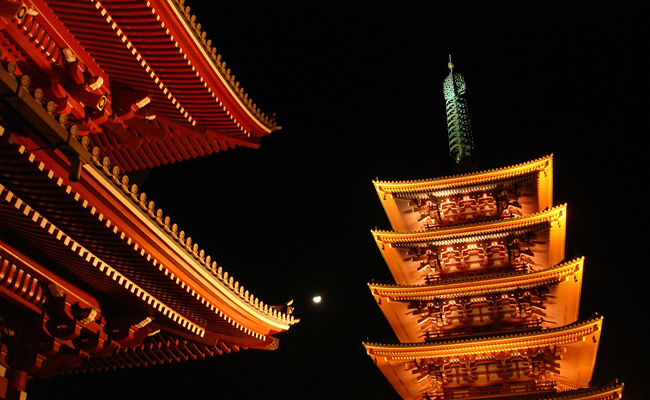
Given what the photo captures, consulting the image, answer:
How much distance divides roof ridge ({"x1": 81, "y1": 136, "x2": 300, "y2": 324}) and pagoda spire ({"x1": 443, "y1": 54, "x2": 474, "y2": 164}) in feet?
42.4

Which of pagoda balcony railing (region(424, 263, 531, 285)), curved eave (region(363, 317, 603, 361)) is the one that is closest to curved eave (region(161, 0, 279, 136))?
curved eave (region(363, 317, 603, 361))

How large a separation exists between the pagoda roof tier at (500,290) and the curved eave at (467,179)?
3.34 m

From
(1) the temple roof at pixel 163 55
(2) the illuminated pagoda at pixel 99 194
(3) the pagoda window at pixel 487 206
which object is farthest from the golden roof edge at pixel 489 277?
(1) the temple roof at pixel 163 55

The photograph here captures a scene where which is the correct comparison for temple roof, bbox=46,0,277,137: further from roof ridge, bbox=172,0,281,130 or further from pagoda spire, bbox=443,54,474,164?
pagoda spire, bbox=443,54,474,164

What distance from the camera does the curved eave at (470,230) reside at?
51.3 feet

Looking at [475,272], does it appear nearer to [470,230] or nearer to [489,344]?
[470,230]

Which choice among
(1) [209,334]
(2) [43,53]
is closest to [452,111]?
(1) [209,334]

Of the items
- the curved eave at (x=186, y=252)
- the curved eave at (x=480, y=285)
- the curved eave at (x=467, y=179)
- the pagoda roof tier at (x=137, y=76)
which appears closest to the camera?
the curved eave at (x=186, y=252)

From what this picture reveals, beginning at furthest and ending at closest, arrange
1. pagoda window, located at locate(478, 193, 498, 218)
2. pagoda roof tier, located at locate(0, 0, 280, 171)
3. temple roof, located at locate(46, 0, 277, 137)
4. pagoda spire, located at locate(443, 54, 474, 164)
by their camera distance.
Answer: pagoda spire, located at locate(443, 54, 474, 164), pagoda window, located at locate(478, 193, 498, 218), temple roof, located at locate(46, 0, 277, 137), pagoda roof tier, located at locate(0, 0, 280, 171)

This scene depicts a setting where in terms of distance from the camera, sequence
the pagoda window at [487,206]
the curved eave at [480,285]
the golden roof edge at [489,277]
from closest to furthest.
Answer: the golden roof edge at [489,277]
the curved eave at [480,285]
the pagoda window at [487,206]

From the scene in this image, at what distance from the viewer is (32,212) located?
5598mm

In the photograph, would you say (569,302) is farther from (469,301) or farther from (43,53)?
(43,53)

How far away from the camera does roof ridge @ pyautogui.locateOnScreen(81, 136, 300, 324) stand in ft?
19.0

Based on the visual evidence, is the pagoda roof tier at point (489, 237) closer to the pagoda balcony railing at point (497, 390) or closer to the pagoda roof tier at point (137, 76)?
the pagoda balcony railing at point (497, 390)
